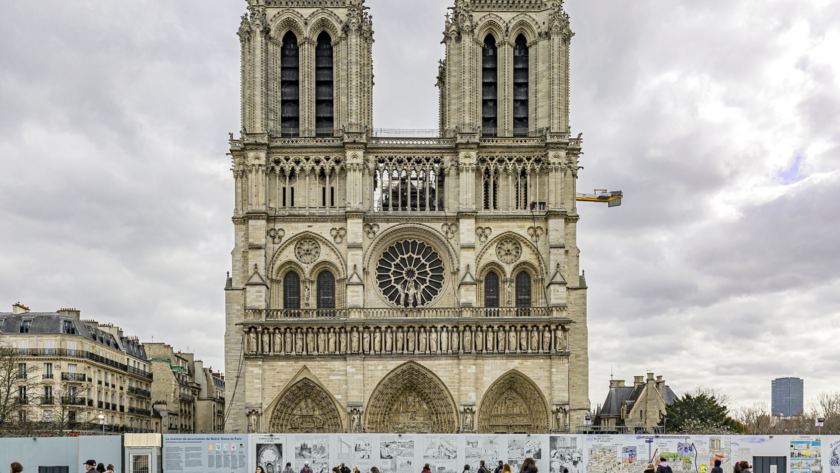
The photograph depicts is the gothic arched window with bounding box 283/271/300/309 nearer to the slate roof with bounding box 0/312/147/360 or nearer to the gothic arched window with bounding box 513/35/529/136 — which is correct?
the slate roof with bounding box 0/312/147/360

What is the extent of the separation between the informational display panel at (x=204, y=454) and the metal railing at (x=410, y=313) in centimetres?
1635

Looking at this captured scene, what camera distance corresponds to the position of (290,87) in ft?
155

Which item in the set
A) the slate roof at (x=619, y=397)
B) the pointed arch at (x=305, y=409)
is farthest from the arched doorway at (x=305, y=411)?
the slate roof at (x=619, y=397)

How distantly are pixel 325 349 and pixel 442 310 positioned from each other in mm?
5566

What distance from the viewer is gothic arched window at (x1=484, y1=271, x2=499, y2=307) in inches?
1794

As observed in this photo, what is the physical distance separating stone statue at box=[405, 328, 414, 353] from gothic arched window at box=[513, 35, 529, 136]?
11.4 metres

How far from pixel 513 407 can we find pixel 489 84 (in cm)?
1592

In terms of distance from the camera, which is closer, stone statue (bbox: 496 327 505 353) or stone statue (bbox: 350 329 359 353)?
stone statue (bbox: 350 329 359 353)

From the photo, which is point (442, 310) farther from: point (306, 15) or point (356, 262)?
point (306, 15)

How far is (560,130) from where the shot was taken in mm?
45688

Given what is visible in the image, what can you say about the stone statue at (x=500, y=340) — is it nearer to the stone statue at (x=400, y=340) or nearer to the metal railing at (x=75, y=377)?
the stone statue at (x=400, y=340)

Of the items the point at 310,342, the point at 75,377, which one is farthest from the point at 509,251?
the point at 75,377

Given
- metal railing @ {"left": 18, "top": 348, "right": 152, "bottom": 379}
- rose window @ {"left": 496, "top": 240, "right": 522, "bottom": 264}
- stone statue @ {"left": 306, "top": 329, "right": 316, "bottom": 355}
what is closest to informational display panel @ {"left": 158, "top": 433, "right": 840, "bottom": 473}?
stone statue @ {"left": 306, "top": 329, "right": 316, "bottom": 355}

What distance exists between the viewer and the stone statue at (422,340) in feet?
142
